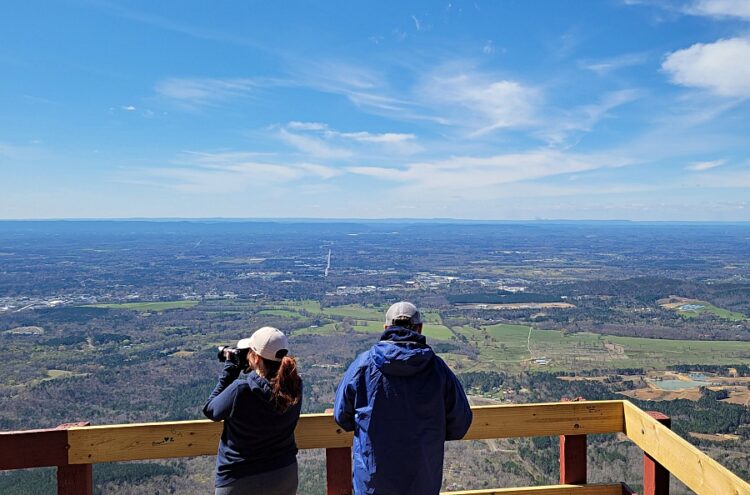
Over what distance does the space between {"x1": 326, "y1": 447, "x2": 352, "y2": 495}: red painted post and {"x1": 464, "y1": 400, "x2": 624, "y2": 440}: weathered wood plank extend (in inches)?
27.1

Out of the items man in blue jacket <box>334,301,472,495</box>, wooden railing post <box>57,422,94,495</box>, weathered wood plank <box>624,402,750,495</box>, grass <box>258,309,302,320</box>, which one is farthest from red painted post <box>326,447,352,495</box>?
grass <box>258,309,302,320</box>

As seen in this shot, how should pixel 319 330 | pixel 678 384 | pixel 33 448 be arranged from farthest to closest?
pixel 319 330
pixel 678 384
pixel 33 448

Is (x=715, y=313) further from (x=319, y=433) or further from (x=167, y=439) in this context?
(x=167, y=439)

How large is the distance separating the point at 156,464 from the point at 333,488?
1347 centimetres

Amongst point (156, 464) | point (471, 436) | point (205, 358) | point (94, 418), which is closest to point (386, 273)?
point (205, 358)

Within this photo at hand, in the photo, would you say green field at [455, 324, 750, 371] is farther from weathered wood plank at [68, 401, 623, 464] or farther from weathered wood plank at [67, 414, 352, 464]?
weathered wood plank at [67, 414, 352, 464]

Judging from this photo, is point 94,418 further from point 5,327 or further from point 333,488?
point 5,327

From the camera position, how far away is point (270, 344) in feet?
8.33

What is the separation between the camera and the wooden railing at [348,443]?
8.98 ft

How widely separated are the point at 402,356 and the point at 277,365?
2.10 ft

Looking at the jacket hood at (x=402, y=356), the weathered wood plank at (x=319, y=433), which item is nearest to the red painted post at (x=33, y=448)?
the weathered wood plank at (x=319, y=433)

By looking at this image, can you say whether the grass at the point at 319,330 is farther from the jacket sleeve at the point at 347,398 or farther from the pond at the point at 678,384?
the jacket sleeve at the point at 347,398

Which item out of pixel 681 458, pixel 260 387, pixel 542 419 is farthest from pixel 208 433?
pixel 681 458

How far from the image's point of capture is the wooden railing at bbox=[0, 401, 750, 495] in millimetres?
2738
